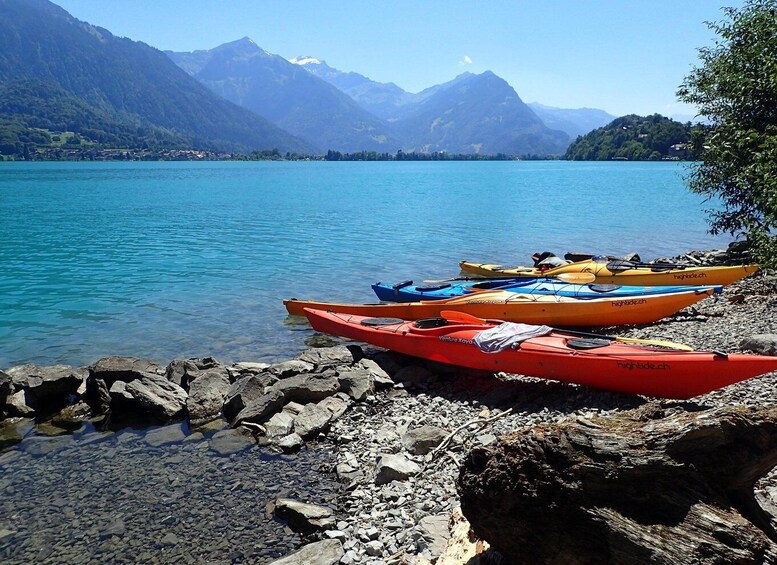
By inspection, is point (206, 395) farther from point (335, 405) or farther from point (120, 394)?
point (335, 405)

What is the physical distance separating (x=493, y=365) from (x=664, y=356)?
9.07 feet

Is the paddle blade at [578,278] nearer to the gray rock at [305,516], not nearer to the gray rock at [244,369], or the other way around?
the gray rock at [244,369]

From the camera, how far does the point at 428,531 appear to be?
222 inches

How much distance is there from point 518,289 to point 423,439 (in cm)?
819

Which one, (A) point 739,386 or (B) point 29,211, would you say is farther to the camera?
(B) point 29,211

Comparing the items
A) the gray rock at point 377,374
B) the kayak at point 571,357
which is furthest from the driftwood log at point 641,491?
the gray rock at point 377,374

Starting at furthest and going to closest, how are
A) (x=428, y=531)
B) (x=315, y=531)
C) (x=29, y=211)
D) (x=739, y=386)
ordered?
(x=29, y=211) → (x=739, y=386) → (x=315, y=531) → (x=428, y=531)

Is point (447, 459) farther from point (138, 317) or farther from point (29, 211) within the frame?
point (29, 211)

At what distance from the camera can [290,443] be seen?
8367 millimetres

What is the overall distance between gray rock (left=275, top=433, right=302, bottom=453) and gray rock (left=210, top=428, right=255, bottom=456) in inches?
21.1

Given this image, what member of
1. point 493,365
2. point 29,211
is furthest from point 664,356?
point 29,211

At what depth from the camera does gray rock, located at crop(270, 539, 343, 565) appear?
5.50 meters

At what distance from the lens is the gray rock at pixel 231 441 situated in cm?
852

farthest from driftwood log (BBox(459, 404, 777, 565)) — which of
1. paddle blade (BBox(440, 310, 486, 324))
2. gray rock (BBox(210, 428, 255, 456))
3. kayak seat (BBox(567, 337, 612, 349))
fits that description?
paddle blade (BBox(440, 310, 486, 324))
